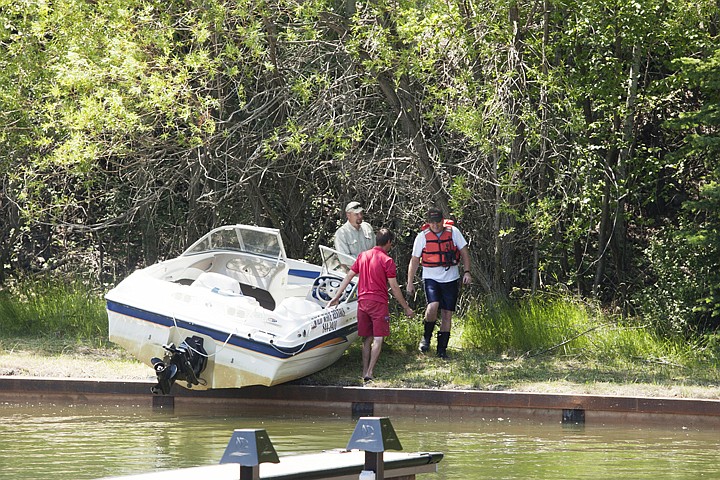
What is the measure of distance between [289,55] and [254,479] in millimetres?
10007

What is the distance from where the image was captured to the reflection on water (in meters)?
9.40

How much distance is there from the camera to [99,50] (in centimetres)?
1531

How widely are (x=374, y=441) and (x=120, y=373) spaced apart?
709 centimetres

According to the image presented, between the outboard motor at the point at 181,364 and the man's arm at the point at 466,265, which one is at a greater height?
the man's arm at the point at 466,265

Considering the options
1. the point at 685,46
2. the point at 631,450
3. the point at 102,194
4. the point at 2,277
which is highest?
the point at 685,46

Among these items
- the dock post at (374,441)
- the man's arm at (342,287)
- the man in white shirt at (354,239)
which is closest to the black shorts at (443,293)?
the man in white shirt at (354,239)

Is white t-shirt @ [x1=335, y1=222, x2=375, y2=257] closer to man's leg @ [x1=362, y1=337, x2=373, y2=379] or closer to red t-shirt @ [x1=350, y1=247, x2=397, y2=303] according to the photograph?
red t-shirt @ [x1=350, y1=247, x2=397, y2=303]

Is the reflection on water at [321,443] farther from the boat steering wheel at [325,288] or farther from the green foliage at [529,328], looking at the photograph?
the green foliage at [529,328]

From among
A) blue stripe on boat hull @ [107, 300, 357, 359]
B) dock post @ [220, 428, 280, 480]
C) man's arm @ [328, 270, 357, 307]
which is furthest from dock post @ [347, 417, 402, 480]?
man's arm @ [328, 270, 357, 307]

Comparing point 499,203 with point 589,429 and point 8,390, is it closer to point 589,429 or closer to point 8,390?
point 589,429

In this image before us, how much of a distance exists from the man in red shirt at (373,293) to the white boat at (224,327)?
0.24m

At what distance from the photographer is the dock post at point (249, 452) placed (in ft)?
21.3

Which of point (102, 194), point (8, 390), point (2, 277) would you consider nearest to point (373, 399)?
point (8, 390)

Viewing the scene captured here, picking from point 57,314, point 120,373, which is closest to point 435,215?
point 120,373
